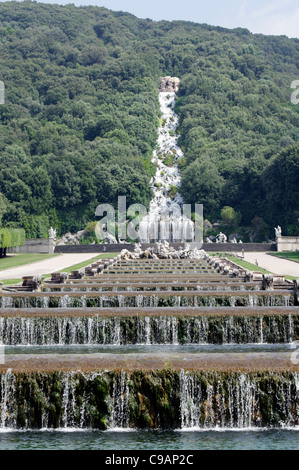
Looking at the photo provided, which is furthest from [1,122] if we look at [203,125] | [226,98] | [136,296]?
[136,296]

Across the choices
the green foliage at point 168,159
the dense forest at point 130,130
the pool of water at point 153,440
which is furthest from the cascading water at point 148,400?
the green foliage at point 168,159

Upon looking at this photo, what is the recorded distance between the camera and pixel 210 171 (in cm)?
10425

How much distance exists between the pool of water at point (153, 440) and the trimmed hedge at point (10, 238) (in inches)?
2252

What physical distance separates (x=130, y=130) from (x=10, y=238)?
202ft

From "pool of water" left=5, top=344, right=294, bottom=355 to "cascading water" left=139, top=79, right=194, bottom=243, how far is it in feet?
239

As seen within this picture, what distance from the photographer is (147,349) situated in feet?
74.1

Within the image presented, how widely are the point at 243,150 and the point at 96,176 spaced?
28.3m

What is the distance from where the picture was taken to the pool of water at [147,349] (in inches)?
861

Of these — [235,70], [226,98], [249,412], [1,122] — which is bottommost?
[249,412]

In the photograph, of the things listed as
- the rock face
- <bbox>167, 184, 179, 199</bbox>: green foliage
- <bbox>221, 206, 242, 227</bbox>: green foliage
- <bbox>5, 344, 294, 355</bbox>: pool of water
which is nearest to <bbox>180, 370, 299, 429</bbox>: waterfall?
<bbox>5, 344, 294, 355</bbox>: pool of water

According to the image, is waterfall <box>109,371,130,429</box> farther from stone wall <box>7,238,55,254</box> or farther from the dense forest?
stone wall <box>7,238,55,254</box>

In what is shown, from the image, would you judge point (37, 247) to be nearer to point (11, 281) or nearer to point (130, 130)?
point (11, 281)

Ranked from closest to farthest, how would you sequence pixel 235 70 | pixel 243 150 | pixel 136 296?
pixel 136 296
pixel 243 150
pixel 235 70

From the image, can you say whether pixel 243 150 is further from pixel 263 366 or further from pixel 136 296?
pixel 263 366
